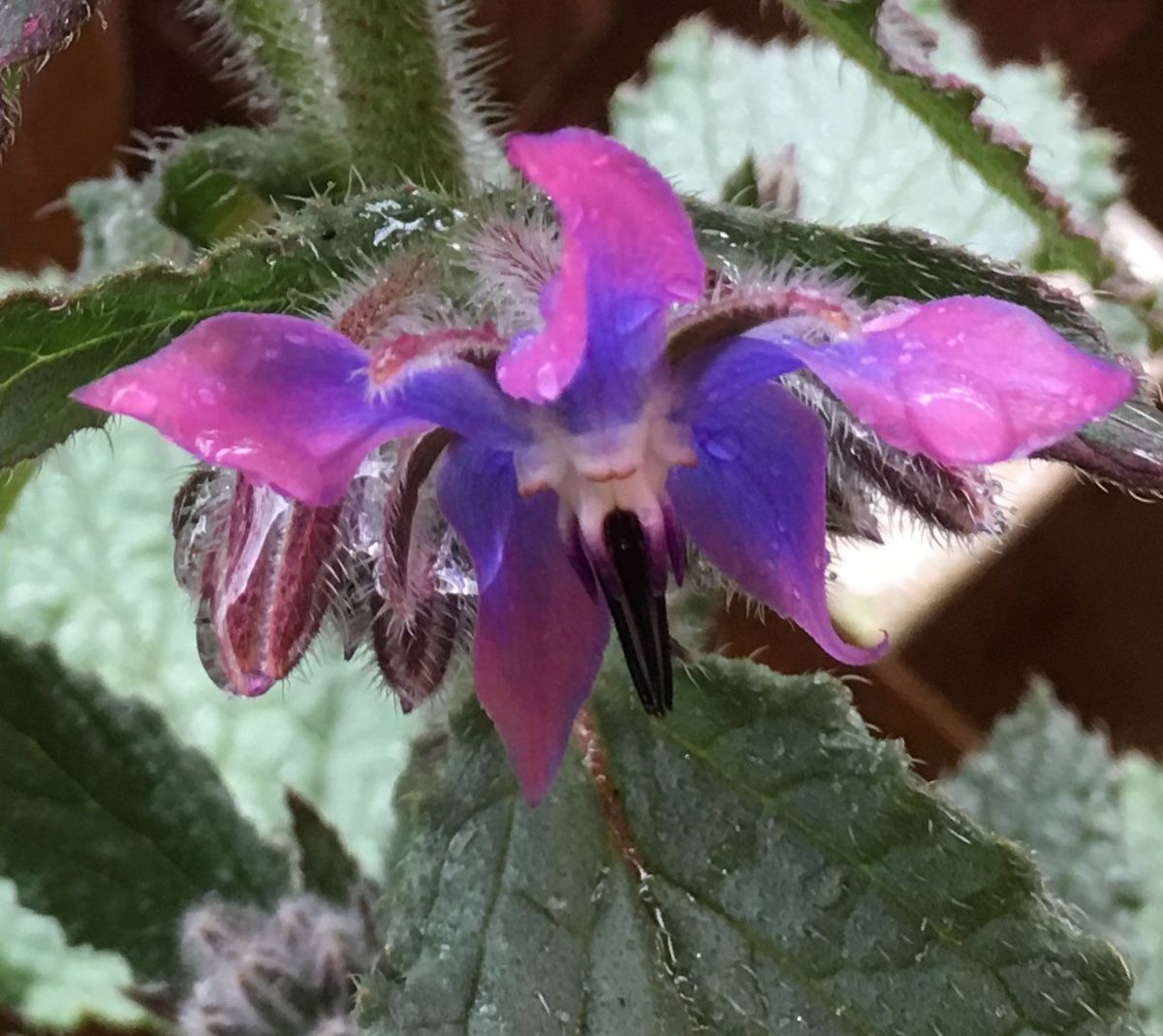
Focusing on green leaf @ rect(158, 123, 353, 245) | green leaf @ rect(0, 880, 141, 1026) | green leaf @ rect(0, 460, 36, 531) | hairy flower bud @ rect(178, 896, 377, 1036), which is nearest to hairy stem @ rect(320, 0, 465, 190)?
green leaf @ rect(158, 123, 353, 245)

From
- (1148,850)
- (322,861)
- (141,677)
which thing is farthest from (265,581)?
(1148,850)

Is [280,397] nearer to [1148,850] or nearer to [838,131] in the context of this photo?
[838,131]

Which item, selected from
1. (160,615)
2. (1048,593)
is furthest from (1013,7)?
(160,615)

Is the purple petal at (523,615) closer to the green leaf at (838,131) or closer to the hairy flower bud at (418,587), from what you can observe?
the hairy flower bud at (418,587)

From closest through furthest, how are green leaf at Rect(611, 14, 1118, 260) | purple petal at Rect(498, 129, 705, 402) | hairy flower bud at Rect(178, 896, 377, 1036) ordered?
purple petal at Rect(498, 129, 705, 402) → hairy flower bud at Rect(178, 896, 377, 1036) → green leaf at Rect(611, 14, 1118, 260)

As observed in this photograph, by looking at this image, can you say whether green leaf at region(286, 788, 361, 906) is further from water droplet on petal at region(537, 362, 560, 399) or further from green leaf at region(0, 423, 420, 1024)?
water droplet on petal at region(537, 362, 560, 399)

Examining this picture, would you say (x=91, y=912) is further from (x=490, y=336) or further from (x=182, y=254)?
(x=490, y=336)

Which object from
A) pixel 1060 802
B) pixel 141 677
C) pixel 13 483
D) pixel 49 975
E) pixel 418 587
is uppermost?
pixel 418 587
